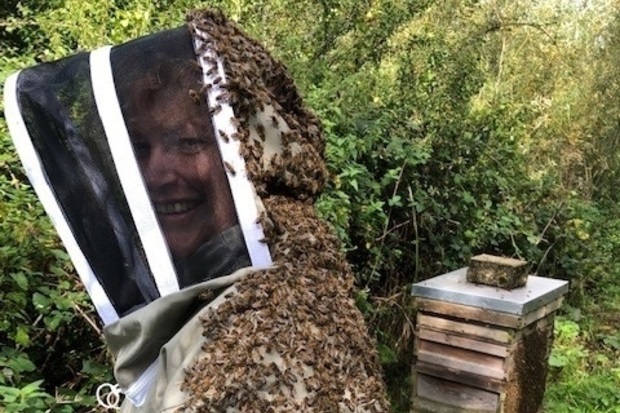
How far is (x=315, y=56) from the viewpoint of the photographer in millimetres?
4492

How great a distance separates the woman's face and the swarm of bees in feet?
0.20

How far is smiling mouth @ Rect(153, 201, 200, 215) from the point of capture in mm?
1385

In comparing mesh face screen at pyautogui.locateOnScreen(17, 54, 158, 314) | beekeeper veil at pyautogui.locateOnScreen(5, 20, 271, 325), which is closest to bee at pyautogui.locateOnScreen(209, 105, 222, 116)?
beekeeper veil at pyautogui.locateOnScreen(5, 20, 271, 325)

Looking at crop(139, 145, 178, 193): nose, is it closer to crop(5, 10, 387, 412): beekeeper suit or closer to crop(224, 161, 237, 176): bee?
crop(5, 10, 387, 412): beekeeper suit

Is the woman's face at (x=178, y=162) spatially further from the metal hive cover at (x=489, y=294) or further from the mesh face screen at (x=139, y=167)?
the metal hive cover at (x=489, y=294)

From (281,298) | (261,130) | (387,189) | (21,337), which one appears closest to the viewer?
(281,298)

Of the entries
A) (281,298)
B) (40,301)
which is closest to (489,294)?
(40,301)

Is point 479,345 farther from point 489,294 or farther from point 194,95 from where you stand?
point 194,95

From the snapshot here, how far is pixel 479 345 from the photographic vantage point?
345 cm

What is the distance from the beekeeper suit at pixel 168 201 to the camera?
4.31ft

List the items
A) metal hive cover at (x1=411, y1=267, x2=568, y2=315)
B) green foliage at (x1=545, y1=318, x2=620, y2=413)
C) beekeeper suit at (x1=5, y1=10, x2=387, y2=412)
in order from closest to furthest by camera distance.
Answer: beekeeper suit at (x1=5, y1=10, x2=387, y2=412) < metal hive cover at (x1=411, y1=267, x2=568, y2=315) < green foliage at (x1=545, y1=318, x2=620, y2=413)

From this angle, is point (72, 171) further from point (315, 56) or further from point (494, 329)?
point (315, 56)

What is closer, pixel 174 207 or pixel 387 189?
pixel 174 207

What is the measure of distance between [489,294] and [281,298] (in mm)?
2351
